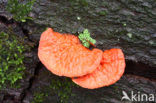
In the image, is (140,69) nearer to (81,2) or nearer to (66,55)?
(66,55)

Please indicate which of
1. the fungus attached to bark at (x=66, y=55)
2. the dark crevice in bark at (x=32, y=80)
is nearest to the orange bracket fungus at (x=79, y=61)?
the fungus attached to bark at (x=66, y=55)

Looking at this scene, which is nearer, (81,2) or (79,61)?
(79,61)

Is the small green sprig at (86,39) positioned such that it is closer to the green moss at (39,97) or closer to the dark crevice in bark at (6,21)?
the dark crevice in bark at (6,21)

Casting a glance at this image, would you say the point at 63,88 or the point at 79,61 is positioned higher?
the point at 79,61

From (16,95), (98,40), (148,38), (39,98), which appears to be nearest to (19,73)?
(16,95)

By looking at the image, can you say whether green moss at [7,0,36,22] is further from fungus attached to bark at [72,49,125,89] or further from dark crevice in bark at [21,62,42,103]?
fungus attached to bark at [72,49,125,89]

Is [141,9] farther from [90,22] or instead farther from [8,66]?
[8,66]

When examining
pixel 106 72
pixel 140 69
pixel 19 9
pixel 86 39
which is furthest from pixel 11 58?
pixel 140 69
